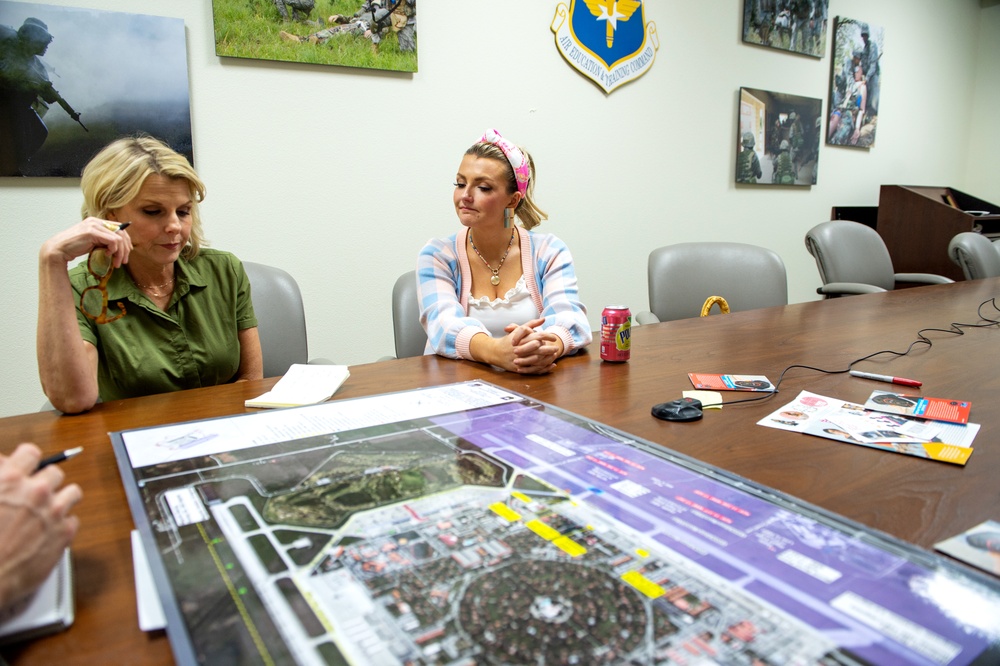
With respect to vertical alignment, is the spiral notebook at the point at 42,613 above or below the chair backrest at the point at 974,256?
below

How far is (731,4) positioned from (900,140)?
2.20 meters

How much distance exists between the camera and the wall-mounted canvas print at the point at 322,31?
2.31m

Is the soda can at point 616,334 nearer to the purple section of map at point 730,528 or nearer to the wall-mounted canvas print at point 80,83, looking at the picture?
the purple section of map at point 730,528

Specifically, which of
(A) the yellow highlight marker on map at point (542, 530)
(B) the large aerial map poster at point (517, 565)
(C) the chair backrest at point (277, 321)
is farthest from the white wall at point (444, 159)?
(A) the yellow highlight marker on map at point (542, 530)

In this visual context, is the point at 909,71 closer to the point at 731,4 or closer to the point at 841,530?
the point at 731,4

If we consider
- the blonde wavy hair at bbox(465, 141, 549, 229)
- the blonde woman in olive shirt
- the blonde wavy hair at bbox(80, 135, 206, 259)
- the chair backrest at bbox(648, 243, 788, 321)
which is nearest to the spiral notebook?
the blonde woman in olive shirt

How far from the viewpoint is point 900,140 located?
5.00 metres

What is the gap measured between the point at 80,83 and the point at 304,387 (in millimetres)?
1611

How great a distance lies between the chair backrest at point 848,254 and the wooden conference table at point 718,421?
1.10m

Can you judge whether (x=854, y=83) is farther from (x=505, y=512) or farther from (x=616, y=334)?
(x=505, y=512)

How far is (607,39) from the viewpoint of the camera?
129 inches

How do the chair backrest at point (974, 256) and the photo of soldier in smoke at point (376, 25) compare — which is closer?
the photo of soldier in smoke at point (376, 25)

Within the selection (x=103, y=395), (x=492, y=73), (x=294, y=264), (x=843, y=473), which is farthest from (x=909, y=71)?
Result: (x=103, y=395)

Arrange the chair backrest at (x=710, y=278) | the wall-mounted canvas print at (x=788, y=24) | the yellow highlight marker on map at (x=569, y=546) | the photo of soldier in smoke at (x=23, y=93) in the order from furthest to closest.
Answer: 1. the wall-mounted canvas print at (x=788, y=24)
2. the chair backrest at (x=710, y=278)
3. the photo of soldier in smoke at (x=23, y=93)
4. the yellow highlight marker on map at (x=569, y=546)
